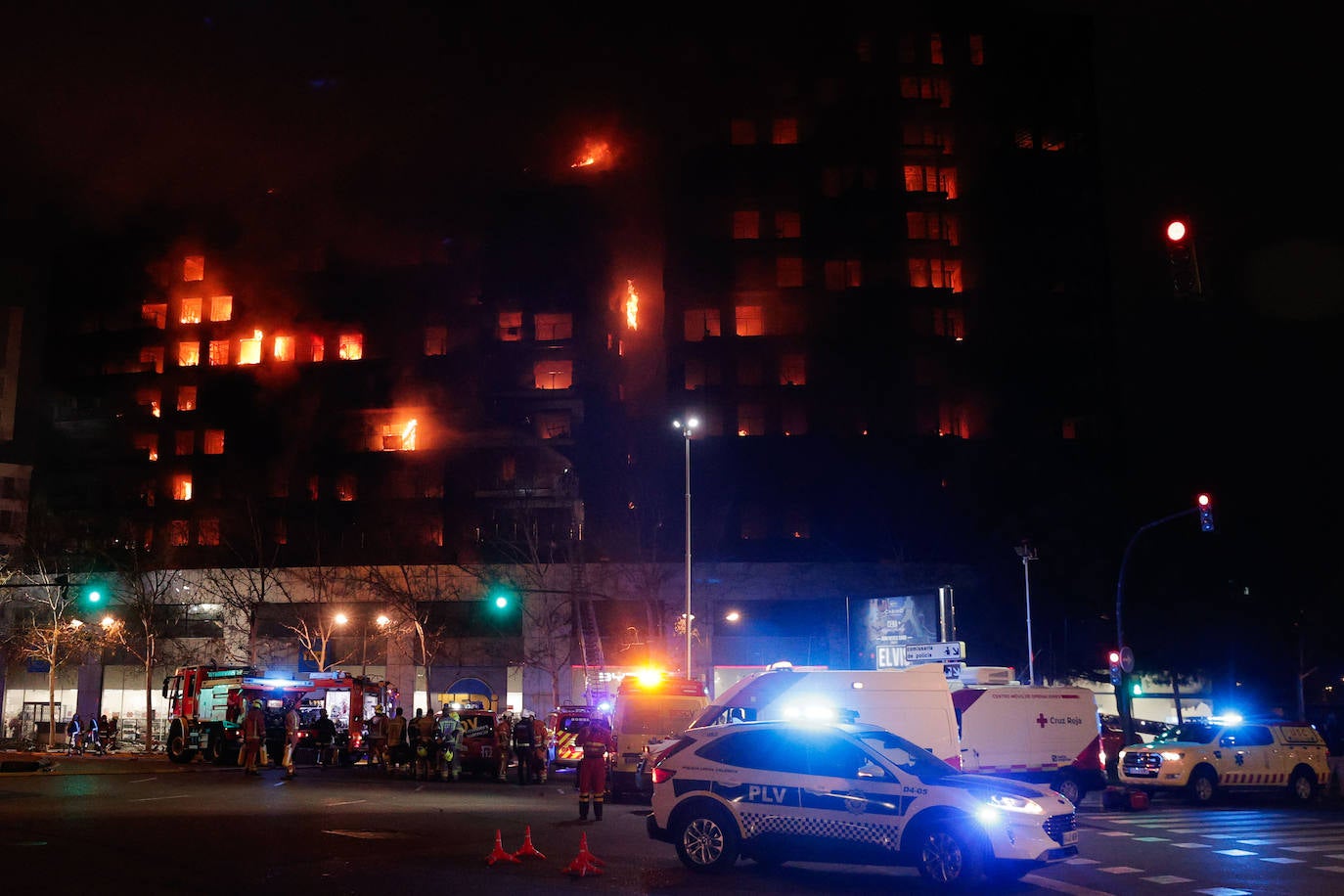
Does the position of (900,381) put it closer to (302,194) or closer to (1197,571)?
(1197,571)

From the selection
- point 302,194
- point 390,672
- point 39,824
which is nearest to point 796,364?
point 390,672

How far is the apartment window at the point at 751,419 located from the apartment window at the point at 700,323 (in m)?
4.23

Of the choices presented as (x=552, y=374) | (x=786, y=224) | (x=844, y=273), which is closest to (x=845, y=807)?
(x=844, y=273)

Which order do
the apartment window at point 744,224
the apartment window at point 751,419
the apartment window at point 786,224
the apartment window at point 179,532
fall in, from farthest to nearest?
1. the apartment window at point 179,532
2. the apartment window at point 744,224
3. the apartment window at point 786,224
4. the apartment window at point 751,419

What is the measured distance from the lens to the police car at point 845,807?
11.5 m

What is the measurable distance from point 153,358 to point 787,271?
41.6 meters

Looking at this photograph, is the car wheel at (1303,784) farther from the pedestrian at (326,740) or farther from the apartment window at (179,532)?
the apartment window at (179,532)

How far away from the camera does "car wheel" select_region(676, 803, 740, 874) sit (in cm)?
1251

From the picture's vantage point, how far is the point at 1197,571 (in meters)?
55.5

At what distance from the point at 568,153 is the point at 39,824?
199 feet

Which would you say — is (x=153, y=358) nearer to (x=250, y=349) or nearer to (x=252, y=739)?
(x=250, y=349)

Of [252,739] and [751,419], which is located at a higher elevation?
[751,419]

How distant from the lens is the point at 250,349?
70.8m

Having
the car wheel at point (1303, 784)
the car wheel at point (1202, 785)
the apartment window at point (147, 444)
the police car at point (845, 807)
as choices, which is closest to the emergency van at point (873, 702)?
the police car at point (845, 807)
